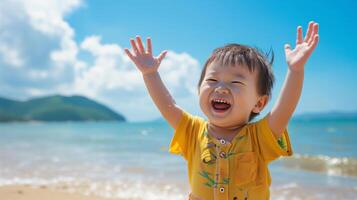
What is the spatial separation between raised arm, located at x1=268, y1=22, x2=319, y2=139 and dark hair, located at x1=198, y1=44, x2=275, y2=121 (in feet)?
0.59

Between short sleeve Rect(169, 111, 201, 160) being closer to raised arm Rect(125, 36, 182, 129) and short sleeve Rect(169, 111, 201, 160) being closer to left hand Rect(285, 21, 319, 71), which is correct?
raised arm Rect(125, 36, 182, 129)

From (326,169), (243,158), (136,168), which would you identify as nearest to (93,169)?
(136,168)

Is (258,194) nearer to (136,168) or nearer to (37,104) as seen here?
(136,168)

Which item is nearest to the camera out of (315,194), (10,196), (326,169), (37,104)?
(10,196)

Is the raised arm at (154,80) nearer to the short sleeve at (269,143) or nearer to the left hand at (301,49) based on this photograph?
the short sleeve at (269,143)

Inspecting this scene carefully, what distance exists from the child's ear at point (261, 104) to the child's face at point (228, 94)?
47 mm

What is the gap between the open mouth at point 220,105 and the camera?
7.56 feet

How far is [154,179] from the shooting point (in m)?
7.25

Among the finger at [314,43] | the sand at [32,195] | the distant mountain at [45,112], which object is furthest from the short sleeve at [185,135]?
the distant mountain at [45,112]

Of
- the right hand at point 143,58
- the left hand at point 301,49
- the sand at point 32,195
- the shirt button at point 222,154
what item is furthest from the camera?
the sand at point 32,195

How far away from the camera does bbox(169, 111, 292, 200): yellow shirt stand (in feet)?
7.39

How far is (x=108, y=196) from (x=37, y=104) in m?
203

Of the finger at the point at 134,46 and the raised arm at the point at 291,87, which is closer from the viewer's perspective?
Answer: the raised arm at the point at 291,87

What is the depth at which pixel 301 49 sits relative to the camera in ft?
7.31
